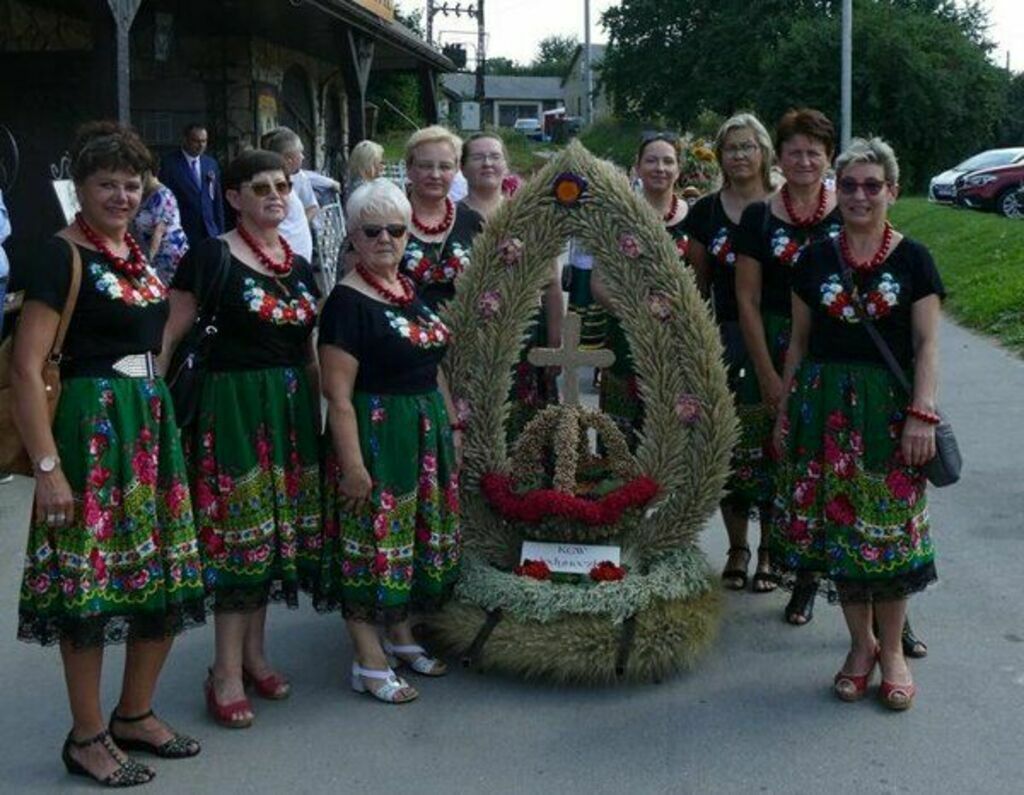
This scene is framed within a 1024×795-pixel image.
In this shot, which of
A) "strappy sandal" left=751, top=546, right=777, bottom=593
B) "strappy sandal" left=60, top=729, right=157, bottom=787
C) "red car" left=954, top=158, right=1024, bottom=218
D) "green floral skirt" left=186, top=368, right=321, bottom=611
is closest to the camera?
"strappy sandal" left=60, top=729, right=157, bottom=787

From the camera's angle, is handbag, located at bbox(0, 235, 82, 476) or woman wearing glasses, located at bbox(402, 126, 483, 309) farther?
woman wearing glasses, located at bbox(402, 126, 483, 309)

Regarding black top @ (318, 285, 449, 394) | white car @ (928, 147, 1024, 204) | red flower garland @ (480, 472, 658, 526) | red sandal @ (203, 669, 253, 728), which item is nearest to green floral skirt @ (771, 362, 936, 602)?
red flower garland @ (480, 472, 658, 526)

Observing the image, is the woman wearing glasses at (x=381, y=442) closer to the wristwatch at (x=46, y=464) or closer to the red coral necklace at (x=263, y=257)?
the red coral necklace at (x=263, y=257)

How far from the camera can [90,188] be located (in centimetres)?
341

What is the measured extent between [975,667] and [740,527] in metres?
1.15

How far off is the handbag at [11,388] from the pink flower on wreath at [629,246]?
1924 mm

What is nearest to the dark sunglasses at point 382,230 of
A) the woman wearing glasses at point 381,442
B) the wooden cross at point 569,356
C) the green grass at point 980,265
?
the woman wearing glasses at point 381,442

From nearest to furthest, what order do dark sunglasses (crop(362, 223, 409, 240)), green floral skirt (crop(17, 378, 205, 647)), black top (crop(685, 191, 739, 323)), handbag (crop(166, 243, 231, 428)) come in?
green floral skirt (crop(17, 378, 205, 647)), handbag (crop(166, 243, 231, 428)), dark sunglasses (crop(362, 223, 409, 240)), black top (crop(685, 191, 739, 323))

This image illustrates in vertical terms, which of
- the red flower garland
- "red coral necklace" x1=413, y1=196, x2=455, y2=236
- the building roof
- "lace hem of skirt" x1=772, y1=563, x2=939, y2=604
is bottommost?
"lace hem of skirt" x1=772, y1=563, x2=939, y2=604

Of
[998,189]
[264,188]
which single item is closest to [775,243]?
[264,188]

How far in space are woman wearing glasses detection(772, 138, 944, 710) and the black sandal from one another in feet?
2.24

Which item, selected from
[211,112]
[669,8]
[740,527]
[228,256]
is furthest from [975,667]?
[669,8]

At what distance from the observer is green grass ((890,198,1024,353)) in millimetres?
13102

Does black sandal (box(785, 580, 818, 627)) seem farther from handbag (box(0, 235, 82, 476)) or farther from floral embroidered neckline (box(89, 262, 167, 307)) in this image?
handbag (box(0, 235, 82, 476))
